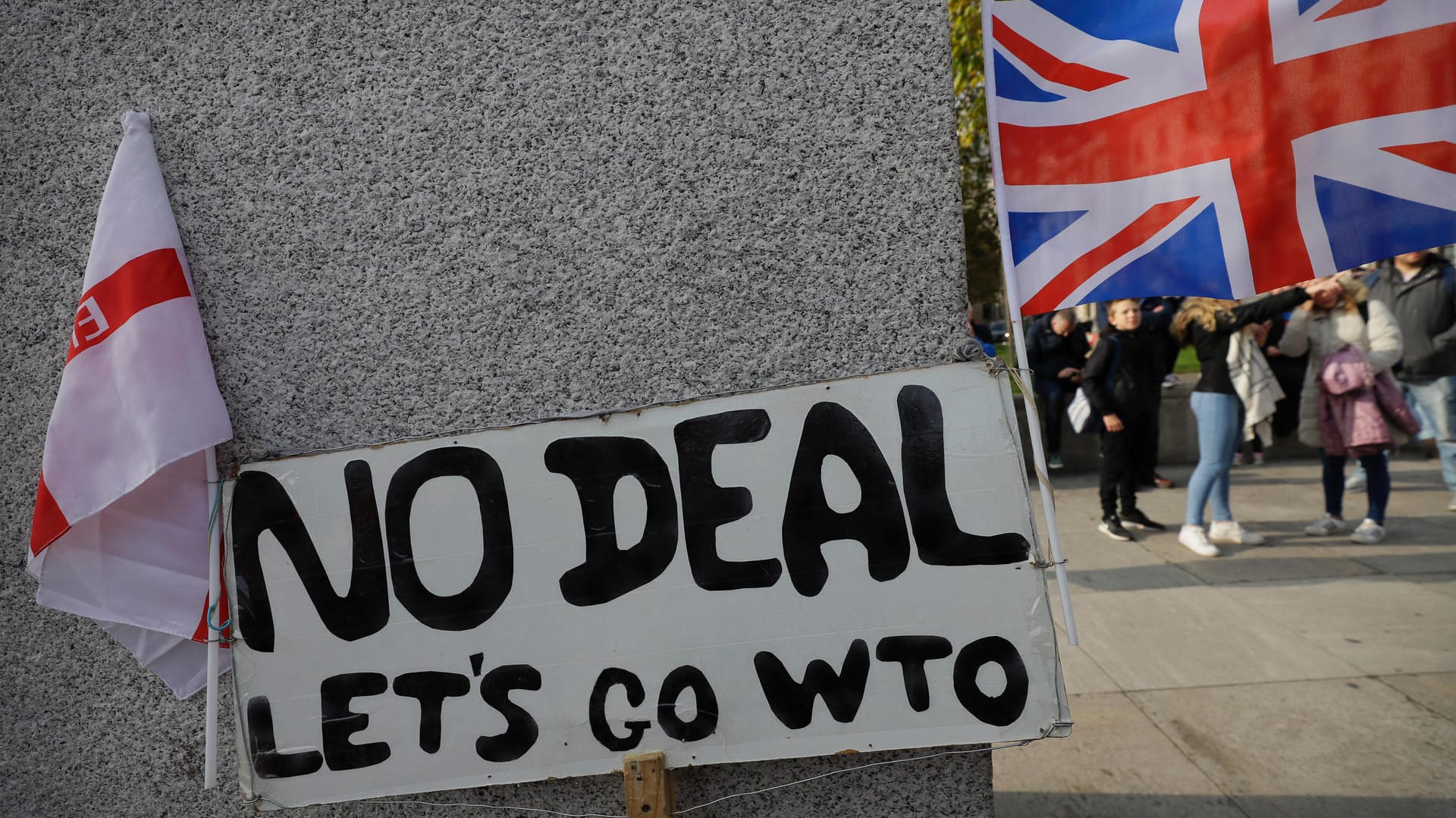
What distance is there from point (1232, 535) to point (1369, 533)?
802mm

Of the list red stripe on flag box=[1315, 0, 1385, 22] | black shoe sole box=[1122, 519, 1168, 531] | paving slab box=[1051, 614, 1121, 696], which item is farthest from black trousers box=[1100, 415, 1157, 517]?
red stripe on flag box=[1315, 0, 1385, 22]

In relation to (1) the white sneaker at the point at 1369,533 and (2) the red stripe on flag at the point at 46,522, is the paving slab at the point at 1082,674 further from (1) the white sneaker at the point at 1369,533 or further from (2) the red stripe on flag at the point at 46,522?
(2) the red stripe on flag at the point at 46,522

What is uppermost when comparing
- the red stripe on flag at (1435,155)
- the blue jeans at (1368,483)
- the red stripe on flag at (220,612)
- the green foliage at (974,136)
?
the green foliage at (974,136)

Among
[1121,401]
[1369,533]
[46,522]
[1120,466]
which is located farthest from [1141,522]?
[46,522]

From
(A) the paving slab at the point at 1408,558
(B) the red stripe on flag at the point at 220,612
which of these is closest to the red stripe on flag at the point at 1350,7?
(B) the red stripe on flag at the point at 220,612

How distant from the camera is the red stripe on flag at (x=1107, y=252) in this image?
1.97 meters

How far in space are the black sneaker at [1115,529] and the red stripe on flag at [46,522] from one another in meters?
5.89

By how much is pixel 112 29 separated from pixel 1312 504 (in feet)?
25.1

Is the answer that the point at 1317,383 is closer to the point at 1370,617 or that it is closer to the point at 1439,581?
the point at 1439,581

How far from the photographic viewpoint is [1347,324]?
538cm

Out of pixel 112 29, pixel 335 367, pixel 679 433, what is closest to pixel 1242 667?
pixel 679 433

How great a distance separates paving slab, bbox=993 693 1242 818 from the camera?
9.25 ft

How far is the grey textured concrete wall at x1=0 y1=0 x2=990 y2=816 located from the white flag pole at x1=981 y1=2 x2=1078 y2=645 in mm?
113

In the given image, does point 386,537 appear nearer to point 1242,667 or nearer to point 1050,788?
point 1050,788
